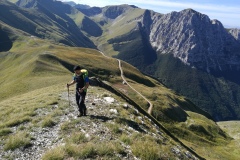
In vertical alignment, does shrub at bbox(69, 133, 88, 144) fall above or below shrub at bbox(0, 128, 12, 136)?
above

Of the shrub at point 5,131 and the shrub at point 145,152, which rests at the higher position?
the shrub at point 145,152

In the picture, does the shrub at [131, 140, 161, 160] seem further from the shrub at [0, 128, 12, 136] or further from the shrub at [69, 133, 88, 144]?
the shrub at [0, 128, 12, 136]

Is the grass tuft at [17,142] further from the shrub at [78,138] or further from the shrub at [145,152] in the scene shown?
the shrub at [145,152]

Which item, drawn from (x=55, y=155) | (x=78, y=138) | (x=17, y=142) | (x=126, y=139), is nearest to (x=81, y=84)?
(x=78, y=138)

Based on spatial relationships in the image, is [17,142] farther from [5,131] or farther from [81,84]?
[81,84]

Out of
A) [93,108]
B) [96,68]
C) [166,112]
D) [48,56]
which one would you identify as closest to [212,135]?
[166,112]

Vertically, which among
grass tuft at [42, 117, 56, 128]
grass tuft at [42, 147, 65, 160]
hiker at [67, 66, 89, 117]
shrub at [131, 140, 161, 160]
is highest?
hiker at [67, 66, 89, 117]

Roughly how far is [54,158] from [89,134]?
461 centimetres

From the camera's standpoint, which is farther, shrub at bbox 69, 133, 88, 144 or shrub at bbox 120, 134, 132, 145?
shrub at bbox 120, 134, 132, 145

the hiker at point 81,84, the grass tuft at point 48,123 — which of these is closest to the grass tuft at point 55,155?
the grass tuft at point 48,123

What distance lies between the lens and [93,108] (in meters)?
26.8

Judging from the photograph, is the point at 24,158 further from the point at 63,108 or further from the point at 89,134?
the point at 63,108

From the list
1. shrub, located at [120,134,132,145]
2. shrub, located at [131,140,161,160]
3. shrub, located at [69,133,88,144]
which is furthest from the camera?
shrub, located at [120,134,132,145]

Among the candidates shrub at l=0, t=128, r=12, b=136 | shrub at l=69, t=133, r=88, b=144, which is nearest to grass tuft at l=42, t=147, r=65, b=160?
shrub at l=69, t=133, r=88, b=144
